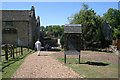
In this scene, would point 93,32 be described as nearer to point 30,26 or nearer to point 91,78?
point 30,26

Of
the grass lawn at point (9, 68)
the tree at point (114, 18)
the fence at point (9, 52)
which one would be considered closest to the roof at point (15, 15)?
the fence at point (9, 52)

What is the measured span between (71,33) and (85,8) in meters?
16.0

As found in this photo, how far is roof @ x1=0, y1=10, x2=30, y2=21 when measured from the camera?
82.5ft

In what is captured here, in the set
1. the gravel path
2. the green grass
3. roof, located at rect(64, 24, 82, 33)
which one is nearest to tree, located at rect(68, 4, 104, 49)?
roof, located at rect(64, 24, 82, 33)

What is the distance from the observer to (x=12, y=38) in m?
25.4

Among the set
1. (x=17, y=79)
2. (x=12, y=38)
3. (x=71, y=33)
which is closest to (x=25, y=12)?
(x=12, y=38)

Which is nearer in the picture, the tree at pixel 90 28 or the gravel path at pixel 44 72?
the gravel path at pixel 44 72

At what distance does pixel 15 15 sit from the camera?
85.4 feet

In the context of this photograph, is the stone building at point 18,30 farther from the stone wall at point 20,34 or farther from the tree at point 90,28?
the tree at point 90,28

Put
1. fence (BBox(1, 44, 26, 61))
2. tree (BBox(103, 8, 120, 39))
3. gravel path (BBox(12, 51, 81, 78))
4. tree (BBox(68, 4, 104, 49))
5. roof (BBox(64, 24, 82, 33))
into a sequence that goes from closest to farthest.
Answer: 1. gravel path (BBox(12, 51, 81, 78))
2. fence (BBox(1, 44, 26, 61))
3. roof (BBox(64, 24, 82, 33))
4. tree (BBox(68, 4, 104, 49))
5. tree (BBox(103, 8, 120, 39))

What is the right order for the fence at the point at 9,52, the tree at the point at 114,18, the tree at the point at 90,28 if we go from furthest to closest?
1. the tree at the point at 114,18
2. the tree at the point at 90,28
3. the fence at the point at 9,52

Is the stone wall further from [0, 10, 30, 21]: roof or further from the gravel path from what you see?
the gravel path

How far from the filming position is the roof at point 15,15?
25142 mm

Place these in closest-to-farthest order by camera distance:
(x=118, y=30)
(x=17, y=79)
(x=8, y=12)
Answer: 1. (x=17, y=79)
2. (x=8, y=12)
3. (x=118, y=30)
